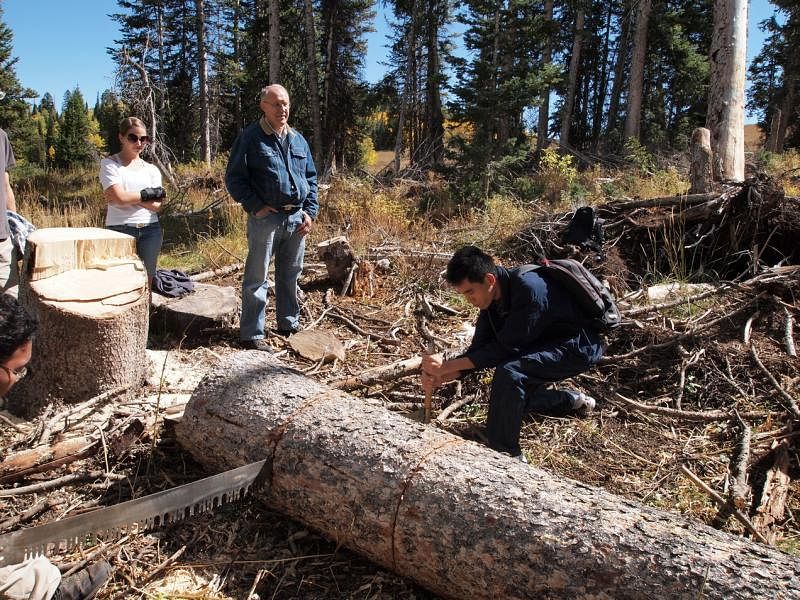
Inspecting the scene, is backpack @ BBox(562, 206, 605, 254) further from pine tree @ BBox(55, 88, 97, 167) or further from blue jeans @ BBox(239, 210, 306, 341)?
pine tree @ BBox(55, 88, 97, 167)

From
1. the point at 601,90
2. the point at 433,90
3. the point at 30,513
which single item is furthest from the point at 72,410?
the point at 601,90

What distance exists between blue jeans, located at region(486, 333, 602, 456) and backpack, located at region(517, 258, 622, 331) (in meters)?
0.15

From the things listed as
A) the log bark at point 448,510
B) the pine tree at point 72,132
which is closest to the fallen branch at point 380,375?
the log bark at point 448,510

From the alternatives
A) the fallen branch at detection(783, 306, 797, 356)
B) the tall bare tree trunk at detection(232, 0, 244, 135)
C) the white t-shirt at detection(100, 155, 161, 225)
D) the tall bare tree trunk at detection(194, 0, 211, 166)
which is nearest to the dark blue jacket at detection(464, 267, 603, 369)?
the fallen branch at detection(783, 306, 797, 356)

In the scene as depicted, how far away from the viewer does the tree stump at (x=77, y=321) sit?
10.4 feet

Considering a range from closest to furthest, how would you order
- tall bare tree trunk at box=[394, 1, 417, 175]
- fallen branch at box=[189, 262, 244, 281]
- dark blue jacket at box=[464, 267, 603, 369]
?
dark blue jacket at box=[464, 267, 603, 369] < fallen branch at box=[189, 262, 244, 281] < tall bare tree trunk at box=[394, 1, 417, 175]

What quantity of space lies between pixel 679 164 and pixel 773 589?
525 inches

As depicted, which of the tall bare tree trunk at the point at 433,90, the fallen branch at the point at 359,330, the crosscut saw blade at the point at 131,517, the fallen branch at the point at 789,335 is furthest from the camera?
the tall bare tree trunk at the point at 433,90

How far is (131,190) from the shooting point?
14.0 ft

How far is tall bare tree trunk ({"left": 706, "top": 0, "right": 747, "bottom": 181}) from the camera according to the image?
7562 mm

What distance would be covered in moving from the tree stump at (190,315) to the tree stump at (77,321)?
111 centimetres

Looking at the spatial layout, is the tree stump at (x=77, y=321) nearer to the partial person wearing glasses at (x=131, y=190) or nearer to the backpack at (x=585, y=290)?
the partial person wearing glasses at (x=131, y=190)

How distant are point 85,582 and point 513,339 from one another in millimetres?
2311

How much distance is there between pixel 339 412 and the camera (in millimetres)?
2604
